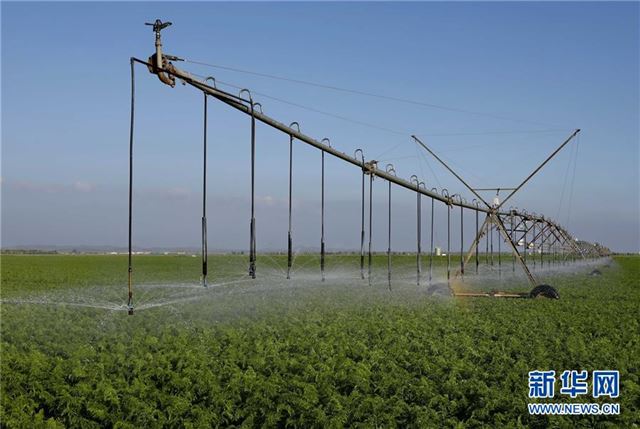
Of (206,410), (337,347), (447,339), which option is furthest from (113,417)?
(447,339)

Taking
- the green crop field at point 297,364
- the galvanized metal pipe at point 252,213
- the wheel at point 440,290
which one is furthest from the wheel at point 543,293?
the galvanized metal pipe at point 252,213

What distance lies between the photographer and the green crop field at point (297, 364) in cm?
1152

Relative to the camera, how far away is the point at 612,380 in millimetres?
13484

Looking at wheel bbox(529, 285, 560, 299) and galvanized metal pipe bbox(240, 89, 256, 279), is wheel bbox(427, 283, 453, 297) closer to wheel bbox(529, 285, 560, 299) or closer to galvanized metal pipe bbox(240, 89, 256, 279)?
wheel bbox(529, 285, 560, 299)

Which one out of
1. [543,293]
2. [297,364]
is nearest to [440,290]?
[543,293]

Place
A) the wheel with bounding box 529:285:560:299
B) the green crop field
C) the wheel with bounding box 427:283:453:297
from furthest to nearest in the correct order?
the wheel with bounding box 427:283:453:297
the wheel with bounding box 529:285:560:299
the green crop field

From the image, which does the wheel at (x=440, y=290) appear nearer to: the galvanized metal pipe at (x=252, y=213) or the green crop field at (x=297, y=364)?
the green crop field at (x=297, y=364)

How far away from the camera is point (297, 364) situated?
14477 millimetres

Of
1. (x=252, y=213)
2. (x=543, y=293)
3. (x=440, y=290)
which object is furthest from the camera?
(x=440, y=290)

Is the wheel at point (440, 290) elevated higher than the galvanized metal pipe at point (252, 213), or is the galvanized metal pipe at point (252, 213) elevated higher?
the galvanized metal pipe at point (252, 213)

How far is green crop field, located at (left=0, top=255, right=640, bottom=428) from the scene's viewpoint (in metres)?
11.5

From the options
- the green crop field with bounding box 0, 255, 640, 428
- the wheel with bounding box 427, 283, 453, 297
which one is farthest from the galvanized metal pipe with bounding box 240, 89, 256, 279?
the wheel with bounding box 427, 283, 453, 297

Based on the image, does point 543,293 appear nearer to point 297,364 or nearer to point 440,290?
point 440,290

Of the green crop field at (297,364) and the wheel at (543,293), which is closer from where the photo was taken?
the green crop field at (297,364)
